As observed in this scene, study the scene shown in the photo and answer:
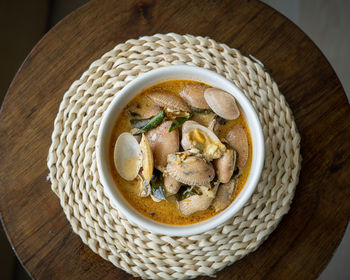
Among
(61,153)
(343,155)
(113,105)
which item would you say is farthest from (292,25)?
(61,153)

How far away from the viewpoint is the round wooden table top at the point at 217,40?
0.98 meters

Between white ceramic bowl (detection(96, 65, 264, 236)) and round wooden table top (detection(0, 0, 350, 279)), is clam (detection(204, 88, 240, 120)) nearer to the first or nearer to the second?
white ceramic bowl (detection(96, 65, 264, 236))

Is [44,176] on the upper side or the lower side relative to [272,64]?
lower

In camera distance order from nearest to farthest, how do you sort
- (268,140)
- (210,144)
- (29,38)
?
(210,144), (268,140), (29,38)

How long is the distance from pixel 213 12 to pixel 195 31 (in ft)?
0.24

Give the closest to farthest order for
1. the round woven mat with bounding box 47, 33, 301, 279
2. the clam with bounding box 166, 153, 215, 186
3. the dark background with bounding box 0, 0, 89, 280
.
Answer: the clam with bounding box 166, 153, 215, 186 < the round woven mat with bounding box 47, 33, 301, 279 < the dark background with bounding box 0, 0, 89, 280

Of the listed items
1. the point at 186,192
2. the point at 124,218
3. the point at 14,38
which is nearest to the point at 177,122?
the point at 186,192

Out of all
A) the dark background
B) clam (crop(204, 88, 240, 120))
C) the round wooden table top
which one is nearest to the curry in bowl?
clam (crop(204, 88, 240, 120))

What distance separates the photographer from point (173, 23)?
3.39 feet

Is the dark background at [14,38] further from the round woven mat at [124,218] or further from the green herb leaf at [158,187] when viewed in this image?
the green herb leaf at [158,187]

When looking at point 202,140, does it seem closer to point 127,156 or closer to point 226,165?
point 226,165

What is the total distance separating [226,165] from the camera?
2.62 ft

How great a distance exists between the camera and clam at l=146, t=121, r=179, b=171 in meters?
0.82

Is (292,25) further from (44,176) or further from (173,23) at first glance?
(44,176)
